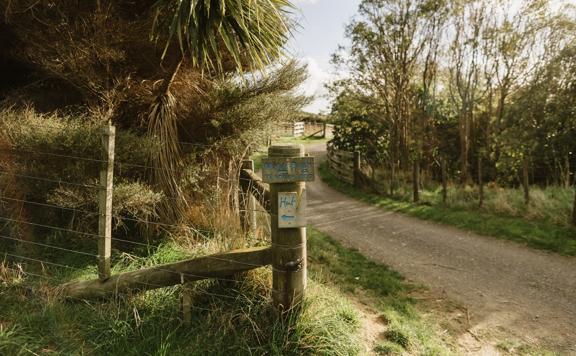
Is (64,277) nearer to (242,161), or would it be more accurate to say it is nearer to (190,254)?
(190,254)

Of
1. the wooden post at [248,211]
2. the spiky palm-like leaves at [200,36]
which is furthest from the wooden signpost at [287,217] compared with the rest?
the spiky palm-like leaves at [200,36]

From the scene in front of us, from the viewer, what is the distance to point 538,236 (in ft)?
21.7

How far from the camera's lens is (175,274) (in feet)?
9.71

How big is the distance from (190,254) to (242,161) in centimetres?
166

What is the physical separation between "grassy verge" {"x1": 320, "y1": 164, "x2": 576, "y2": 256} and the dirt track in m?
0.30

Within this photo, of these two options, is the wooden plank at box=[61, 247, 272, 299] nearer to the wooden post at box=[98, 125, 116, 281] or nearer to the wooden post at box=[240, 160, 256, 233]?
the wooden post at box=[98, 125, 116, 281]

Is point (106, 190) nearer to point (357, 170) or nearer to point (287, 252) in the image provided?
point (287, 252)

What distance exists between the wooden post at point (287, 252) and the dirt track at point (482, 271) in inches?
85.3

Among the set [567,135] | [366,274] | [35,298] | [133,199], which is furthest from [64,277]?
[567,135]

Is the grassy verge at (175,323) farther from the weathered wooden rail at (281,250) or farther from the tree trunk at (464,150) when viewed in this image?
the tree trunk at (464,150)

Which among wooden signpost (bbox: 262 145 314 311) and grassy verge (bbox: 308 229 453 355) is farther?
grassy verge (bbox: 308 229 453 355)

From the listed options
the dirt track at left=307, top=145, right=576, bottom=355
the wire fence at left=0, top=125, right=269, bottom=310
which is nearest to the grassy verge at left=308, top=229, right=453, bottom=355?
the dirt track at left=307, top=145, right=576, bottom=355

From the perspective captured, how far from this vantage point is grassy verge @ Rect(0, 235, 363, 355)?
8.71ft

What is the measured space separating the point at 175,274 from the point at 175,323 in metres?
0.40
